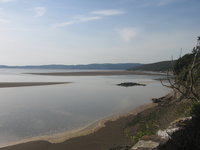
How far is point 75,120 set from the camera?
13.6 m

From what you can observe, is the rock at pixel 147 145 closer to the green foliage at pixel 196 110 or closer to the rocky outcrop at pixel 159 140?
the rocky outcrop at pixel 159 140

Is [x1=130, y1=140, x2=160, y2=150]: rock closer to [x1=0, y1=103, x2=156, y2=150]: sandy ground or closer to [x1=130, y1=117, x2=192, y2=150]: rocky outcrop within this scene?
[x1=130, y1=117, x2=192, y2=150]: rocky outcrop

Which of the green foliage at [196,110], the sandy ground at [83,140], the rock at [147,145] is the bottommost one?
the sandy ground at [83,140]

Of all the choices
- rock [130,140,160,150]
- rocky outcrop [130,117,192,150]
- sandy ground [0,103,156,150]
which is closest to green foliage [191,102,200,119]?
rocky outcrop [130,117,192,150]

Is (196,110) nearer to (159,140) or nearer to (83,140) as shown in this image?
(159,140)

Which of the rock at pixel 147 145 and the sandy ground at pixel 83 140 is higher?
the rock at pixel 147 145

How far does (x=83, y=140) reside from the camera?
9789 millimetres

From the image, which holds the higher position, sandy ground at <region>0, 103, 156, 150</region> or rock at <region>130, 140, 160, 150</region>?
rock at <region>130, 140, 160, 150</region>

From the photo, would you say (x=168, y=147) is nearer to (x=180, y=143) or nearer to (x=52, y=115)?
(x=180, y=143)

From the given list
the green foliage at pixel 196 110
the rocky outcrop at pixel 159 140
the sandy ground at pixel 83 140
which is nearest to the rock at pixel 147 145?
the rocky outcrop at pixel 159 140

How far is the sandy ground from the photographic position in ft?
29.6

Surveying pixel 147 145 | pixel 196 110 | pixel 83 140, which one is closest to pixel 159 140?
pixel 147 145

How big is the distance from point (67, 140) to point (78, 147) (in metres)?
0.98

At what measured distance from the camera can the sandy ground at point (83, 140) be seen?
9008 mm
